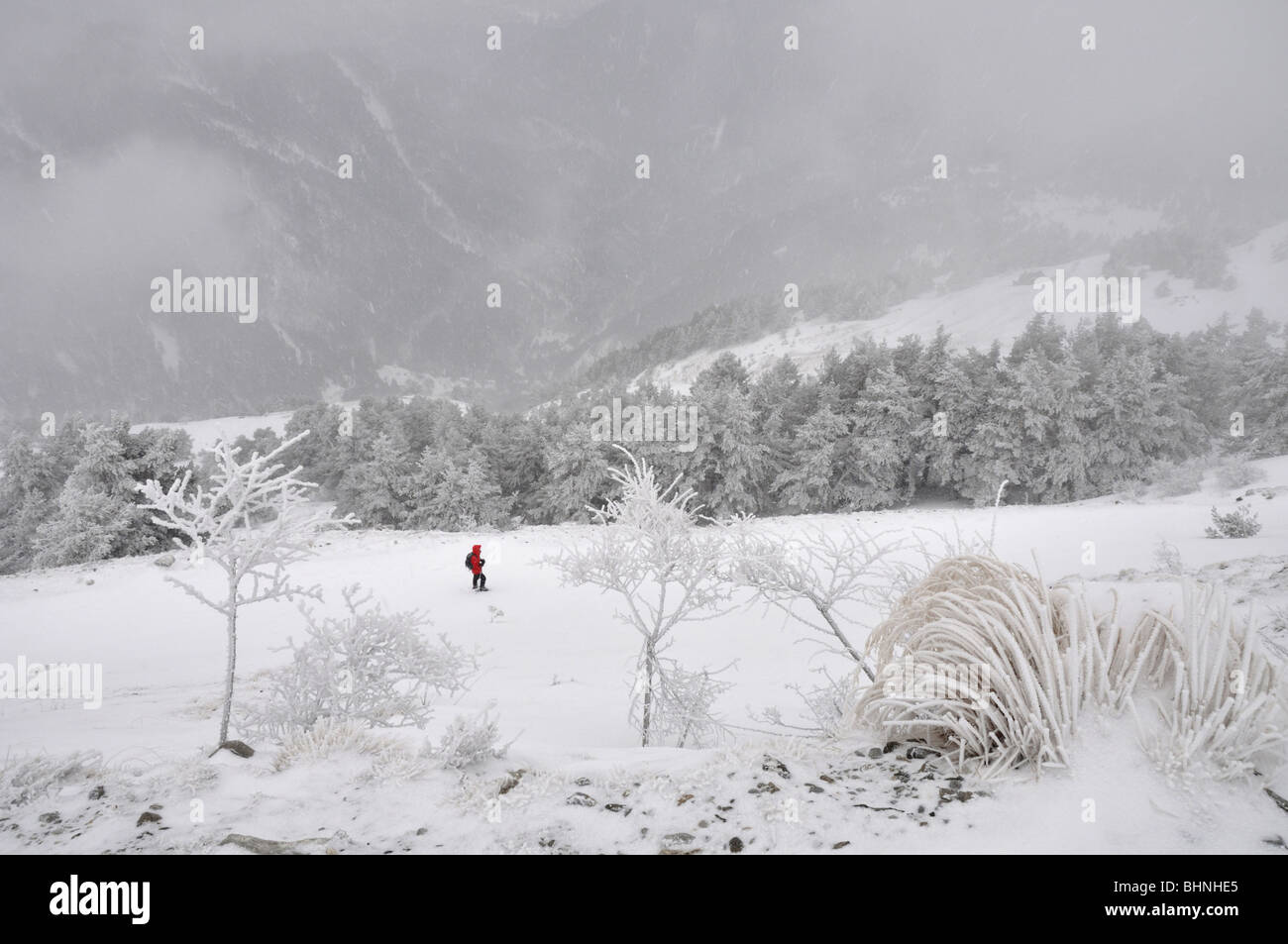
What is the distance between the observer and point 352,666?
3385mm

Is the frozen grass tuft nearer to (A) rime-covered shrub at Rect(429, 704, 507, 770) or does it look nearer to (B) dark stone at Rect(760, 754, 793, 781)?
(B) dark stone at Rect(760, 754, 793, 781)

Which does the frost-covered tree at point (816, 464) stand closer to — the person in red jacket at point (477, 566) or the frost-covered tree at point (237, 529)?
the person in red jacket at point (477, 566)

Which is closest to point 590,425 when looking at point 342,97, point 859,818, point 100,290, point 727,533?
point 727,533

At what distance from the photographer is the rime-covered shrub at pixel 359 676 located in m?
3.09

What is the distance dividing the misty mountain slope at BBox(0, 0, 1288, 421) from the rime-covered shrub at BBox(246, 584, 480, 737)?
206ft

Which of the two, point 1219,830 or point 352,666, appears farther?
point 352,666

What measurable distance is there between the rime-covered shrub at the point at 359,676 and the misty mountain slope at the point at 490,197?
206 ft

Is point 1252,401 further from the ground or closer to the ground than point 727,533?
further from the ground

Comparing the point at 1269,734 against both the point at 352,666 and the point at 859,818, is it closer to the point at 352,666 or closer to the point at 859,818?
the point at 859,818

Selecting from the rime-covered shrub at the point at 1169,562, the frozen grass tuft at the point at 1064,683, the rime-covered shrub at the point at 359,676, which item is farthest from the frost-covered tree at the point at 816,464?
the frozen grass tuft at the point at 1064,683

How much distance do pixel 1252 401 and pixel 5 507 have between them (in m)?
47.6

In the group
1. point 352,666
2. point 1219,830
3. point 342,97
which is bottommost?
point 352,666

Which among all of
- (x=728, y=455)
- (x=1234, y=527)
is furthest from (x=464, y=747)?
(x=728, y=455)
